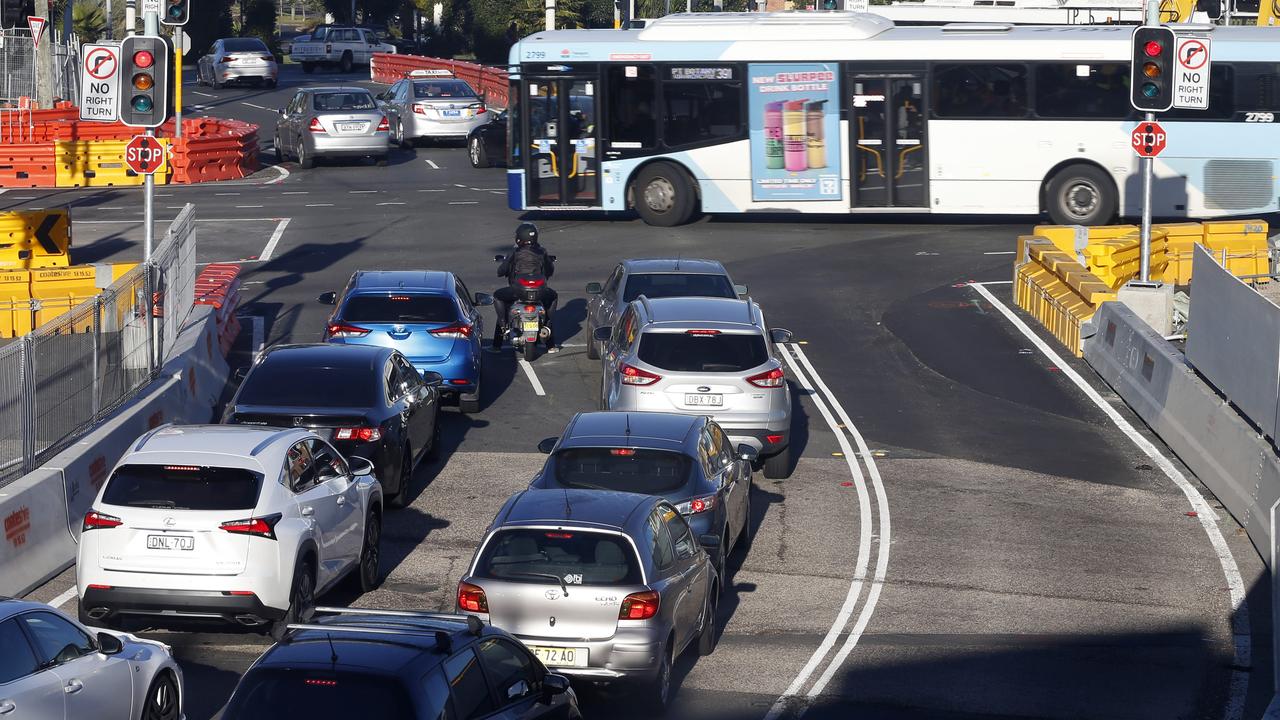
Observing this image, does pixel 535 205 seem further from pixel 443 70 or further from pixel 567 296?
pixel 443 70

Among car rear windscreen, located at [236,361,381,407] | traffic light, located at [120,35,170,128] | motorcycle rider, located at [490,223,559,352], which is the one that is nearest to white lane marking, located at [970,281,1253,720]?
motorcycle rider, located at [490,223,559,352]

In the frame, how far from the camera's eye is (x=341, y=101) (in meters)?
38.9

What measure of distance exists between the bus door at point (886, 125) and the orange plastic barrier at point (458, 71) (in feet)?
90.6

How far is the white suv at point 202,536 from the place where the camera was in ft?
34.8

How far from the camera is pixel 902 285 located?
86.1 ft

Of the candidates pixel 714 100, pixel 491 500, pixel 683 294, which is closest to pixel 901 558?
pixel 491 500

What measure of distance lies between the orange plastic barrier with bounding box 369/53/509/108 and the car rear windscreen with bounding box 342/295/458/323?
38157 millimetres

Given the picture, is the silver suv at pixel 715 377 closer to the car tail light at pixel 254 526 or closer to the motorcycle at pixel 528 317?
the motorcycle at pixel 528 317

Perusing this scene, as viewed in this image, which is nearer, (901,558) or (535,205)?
(901,558)

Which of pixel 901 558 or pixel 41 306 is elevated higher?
pixel 41 306

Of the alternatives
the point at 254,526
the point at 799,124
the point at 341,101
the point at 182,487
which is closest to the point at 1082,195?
the point at 799,124

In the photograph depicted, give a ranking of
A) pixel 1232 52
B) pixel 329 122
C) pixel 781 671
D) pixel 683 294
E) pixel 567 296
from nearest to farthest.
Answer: pixel 781 671, pixel 683 294, pixel 567 296, pixel 1232 52, pixel 329 122

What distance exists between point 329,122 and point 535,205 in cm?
1005

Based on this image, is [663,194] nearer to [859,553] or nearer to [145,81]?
[145,81]
